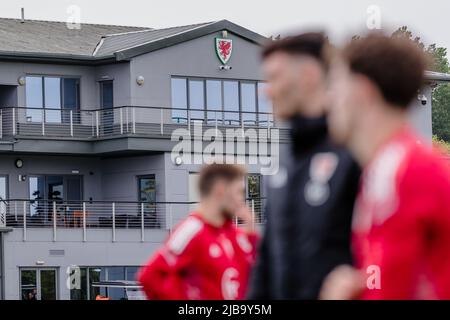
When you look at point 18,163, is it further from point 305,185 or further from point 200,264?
point 305,185

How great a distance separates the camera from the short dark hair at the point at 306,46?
239 inches

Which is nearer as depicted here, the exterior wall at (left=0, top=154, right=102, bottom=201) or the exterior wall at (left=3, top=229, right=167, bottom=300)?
the exterior wall at (left=3, top=229, right=167, bottom=300)

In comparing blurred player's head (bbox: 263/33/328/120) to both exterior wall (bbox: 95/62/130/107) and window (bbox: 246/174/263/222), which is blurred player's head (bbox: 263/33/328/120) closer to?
window (bbox: 246/174/263/222)

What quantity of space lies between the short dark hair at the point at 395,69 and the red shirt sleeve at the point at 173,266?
368 cm

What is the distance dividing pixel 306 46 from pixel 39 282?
135 ft

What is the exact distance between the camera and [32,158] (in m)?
51.1

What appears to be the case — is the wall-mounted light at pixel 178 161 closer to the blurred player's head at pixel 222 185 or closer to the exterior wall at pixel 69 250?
the exterior wall at pixel 69 250

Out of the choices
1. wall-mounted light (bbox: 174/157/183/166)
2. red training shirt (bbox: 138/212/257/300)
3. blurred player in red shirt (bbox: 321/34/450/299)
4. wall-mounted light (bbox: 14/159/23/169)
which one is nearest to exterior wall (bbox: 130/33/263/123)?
wall-mounted light (bbox: 174/157/183/166)

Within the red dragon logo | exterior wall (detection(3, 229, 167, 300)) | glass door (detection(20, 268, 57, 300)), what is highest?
the red dragon logo

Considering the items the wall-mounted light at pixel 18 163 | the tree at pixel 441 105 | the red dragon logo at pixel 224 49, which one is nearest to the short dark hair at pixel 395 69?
the wall-mounted light at pixel 18 163

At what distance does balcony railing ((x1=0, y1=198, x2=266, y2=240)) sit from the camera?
47812 millimetres

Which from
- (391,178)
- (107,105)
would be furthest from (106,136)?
(391,178)

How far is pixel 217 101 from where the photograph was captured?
178 feet
